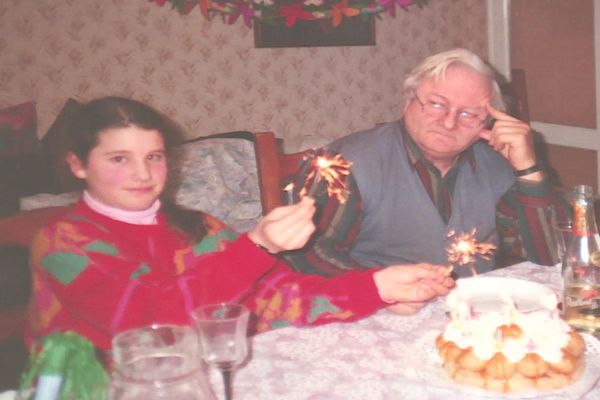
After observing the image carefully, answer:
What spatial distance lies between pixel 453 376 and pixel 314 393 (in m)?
0.20

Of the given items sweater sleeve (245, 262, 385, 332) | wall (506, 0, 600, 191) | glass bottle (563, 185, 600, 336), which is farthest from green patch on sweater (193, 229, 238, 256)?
wall (506, 0, 600, 191)

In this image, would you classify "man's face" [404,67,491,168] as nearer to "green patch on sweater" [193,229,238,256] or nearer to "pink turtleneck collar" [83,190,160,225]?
"green patch on sweater" [193,229,238,256]

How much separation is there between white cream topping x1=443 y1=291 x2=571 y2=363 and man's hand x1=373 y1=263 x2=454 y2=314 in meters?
0.18

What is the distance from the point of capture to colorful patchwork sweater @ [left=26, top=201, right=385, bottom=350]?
3.81 feet

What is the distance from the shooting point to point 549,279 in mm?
1476

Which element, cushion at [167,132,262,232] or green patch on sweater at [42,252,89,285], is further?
cushion at [167,132,262,232]

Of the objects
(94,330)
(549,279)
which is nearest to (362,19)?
(549,279)

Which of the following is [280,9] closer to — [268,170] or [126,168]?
[268,170]

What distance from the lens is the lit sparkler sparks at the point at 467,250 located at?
72.6 inches

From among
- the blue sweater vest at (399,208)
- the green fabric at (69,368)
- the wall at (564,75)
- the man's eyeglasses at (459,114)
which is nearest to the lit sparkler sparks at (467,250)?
the blue sweater vest at (399,208)

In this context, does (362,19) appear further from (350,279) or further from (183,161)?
(350,279)

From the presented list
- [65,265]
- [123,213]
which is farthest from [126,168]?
[65,265]

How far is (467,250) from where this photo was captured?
6.14ft

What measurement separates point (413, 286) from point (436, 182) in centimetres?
65
